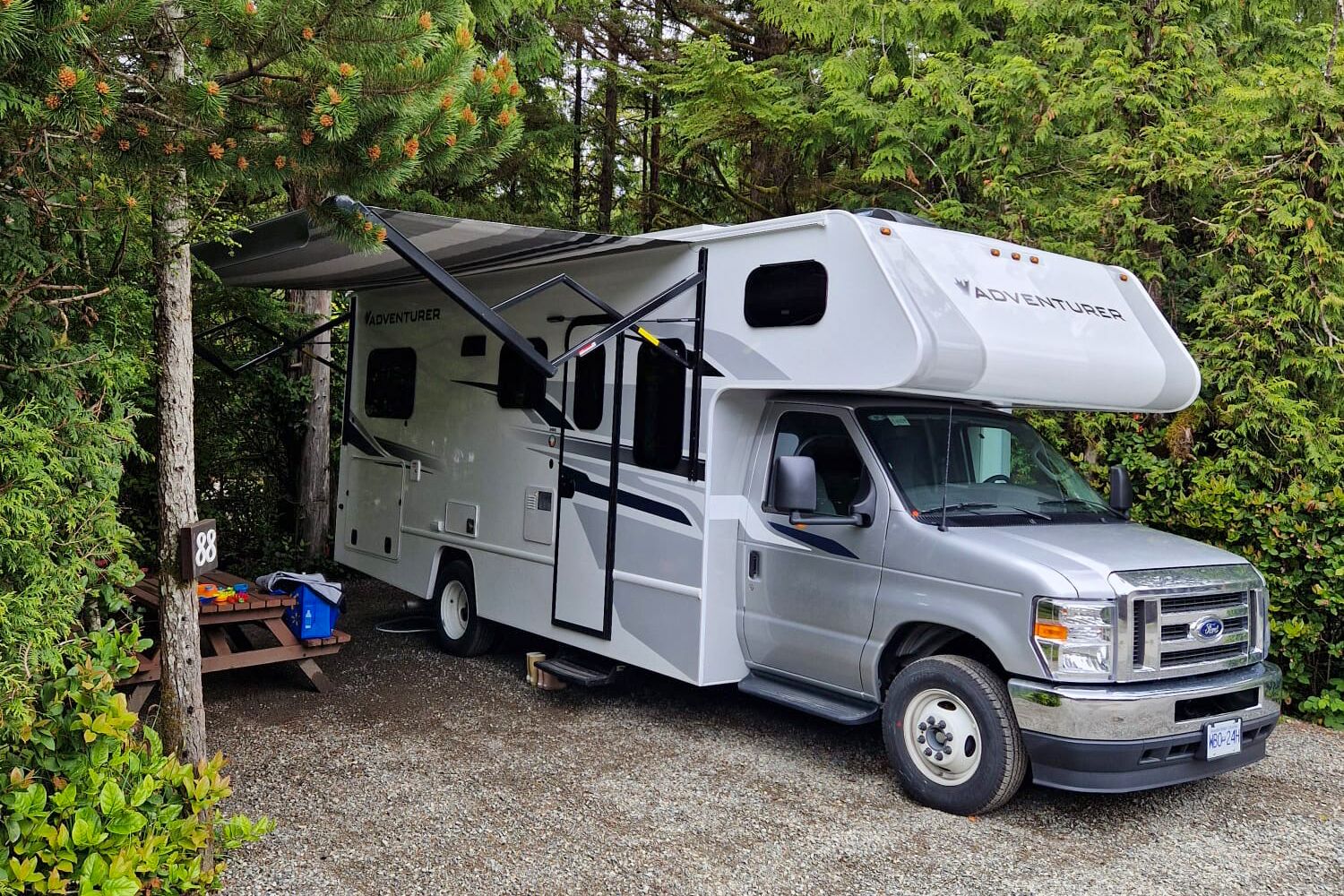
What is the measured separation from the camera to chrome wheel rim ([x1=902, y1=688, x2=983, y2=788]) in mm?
5297

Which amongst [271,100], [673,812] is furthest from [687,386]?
[271,100]

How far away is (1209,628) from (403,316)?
6.14m

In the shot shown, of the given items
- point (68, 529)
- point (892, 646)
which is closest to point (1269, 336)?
point (892, 646)

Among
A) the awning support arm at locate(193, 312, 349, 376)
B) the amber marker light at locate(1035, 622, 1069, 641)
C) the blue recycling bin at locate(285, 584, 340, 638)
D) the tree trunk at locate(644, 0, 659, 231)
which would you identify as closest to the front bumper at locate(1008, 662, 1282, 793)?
the amber marker light at locate(1035, 622, 1069, 641)

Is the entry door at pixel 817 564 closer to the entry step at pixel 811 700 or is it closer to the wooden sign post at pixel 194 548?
the entry step at pixel 811 700


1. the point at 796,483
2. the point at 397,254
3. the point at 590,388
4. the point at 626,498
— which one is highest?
the point at 397,254

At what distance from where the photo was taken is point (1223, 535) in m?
7.57

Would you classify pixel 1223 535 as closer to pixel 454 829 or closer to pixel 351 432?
pixel 454 829

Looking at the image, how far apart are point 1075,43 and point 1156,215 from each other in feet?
5.03

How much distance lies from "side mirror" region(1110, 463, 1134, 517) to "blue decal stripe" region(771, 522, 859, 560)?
5.74ft

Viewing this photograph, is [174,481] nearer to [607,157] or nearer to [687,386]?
[687,386]

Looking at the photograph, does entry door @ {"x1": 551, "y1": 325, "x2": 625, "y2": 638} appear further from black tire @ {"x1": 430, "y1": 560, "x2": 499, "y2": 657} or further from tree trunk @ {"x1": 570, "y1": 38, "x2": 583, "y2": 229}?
tree trunk @ {"x1": 570, "y1": 38, "x2": 583, "y2": 229}

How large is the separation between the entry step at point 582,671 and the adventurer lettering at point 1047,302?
3118 millimetres

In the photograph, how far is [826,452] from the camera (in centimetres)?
605
